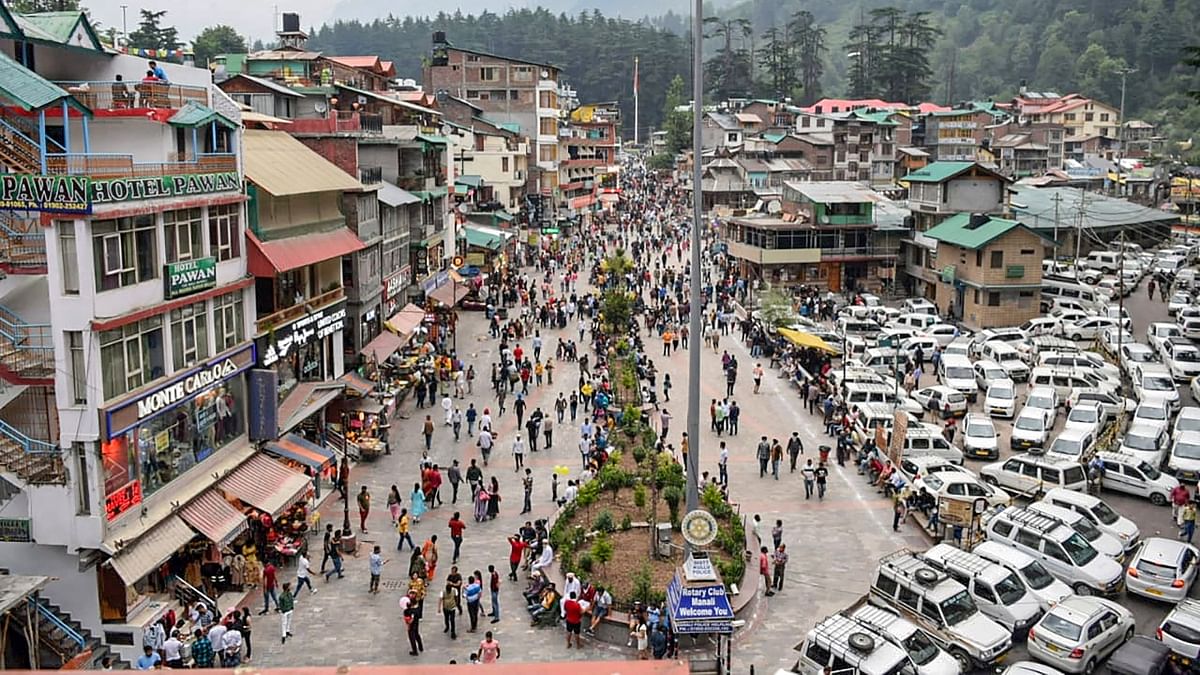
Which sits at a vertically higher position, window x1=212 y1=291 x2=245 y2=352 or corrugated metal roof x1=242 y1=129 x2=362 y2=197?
corrugated metal roof x1=242 y1=129 x2=362 y2=197

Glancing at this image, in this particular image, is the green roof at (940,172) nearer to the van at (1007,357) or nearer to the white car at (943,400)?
the van at (1007,357)

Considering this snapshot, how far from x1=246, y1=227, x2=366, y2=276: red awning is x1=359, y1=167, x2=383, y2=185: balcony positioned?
3936mm

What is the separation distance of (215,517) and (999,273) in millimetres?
40839

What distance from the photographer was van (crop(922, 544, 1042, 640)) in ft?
65.9

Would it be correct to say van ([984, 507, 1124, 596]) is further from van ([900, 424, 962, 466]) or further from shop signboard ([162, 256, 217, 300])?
shop signboard ([162, 256, 217, 300])

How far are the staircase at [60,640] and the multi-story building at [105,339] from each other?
6 centimetres

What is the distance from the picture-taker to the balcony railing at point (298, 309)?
2639cm

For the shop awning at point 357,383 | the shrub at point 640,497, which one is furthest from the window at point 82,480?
the shop awning at point 357,383

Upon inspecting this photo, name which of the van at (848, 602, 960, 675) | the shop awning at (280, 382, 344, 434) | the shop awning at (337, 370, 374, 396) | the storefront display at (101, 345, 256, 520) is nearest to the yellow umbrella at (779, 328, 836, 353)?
the shop awning at (337, 370, 374, 396)

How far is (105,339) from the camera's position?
1909 centimetres

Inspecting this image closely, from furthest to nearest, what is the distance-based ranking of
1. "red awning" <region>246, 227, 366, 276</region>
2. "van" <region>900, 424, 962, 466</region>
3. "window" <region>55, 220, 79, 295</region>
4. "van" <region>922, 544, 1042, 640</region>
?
1. "van" <region>900, 424, 962, 466</region>
2. "red awning" <region>246, 227, 366, 276</region>
3. "van" <region>922, 544, 1042, 640</region>
4. "window" <region>55, 220, 79, 295</region>

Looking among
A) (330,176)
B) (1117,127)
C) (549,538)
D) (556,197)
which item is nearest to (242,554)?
(549,538)

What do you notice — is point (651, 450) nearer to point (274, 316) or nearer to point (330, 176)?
point (274, 316)

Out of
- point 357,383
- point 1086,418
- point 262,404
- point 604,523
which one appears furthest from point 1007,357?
point 262,404
